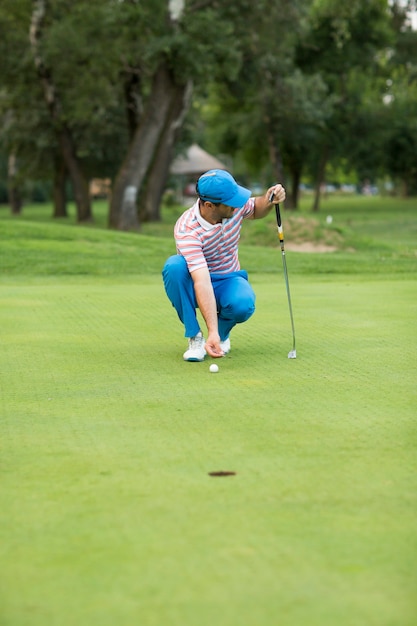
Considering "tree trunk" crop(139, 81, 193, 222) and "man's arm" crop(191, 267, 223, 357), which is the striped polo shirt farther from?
"tree trunk" crop(139, 81, 193, 222)

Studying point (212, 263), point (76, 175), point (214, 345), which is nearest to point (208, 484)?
point (214, 345)

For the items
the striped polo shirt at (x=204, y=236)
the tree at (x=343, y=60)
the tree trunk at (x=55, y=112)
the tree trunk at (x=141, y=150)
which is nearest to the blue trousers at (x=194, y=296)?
the striped polo shirt at (x=204, y=236)

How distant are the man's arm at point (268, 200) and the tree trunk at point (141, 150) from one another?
24.4 meters

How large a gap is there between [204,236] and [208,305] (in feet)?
1.64

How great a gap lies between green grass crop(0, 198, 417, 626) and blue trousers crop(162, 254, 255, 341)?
0.30 m

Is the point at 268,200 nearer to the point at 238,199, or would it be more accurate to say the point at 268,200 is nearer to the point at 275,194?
the point at 275,194

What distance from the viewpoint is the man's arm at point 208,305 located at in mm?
7246

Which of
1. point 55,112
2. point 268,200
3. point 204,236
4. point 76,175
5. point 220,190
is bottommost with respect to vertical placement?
point 76,175

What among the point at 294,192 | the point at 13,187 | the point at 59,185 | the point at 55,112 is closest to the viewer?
the point at 55,112

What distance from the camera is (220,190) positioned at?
23.5 feet

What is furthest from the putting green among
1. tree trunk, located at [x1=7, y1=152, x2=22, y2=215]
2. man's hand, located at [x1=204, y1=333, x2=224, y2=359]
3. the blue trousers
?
tree trunk, located at [x1=7, y1=152, x2=22, y2=215]

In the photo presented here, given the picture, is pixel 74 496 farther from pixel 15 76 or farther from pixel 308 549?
pixel 15 76

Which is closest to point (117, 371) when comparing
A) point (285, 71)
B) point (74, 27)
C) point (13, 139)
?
point (74, 27)

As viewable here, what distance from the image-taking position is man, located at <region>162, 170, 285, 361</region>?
7238 mm
